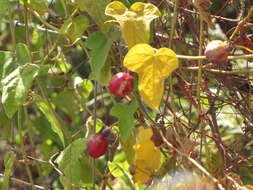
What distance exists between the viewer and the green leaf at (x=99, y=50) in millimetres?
1029

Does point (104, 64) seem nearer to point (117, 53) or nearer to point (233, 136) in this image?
point (117, 53)

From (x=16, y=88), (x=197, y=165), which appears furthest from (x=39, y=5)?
(x=197, y=165)

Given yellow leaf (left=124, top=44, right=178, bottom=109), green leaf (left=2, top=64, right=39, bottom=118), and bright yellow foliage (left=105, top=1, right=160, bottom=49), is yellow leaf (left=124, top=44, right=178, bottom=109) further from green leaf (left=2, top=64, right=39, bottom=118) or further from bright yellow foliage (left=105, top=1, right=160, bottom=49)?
green leaf (left=2, top=64, right=39, bottom=118)

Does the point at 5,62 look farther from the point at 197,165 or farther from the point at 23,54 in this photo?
the point at 197,165

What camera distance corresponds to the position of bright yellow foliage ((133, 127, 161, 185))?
1.10 metres

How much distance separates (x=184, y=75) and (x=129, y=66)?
0.28 metres

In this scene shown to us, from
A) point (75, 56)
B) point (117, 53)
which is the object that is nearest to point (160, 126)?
point (117, 53)

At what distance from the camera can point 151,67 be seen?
98 cm

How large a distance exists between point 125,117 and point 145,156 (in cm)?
8

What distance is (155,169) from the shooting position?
1.11 meters

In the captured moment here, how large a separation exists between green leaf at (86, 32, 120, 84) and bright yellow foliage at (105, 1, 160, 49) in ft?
0.19

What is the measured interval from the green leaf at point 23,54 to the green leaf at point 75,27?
77mm

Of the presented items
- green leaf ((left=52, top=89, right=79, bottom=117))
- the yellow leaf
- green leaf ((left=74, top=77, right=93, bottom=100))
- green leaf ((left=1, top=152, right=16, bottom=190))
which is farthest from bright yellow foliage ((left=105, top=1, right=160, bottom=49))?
green leaf ((left=52, top=89, right=79, bottom=117))

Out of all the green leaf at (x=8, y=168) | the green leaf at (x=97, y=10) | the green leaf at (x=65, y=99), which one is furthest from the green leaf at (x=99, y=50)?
the green leaf at (x=65, y=99)
